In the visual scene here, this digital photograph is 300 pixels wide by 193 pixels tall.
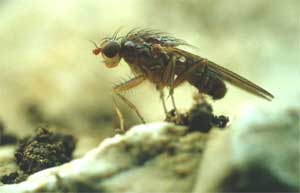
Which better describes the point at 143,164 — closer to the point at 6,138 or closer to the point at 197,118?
the point at 197,118

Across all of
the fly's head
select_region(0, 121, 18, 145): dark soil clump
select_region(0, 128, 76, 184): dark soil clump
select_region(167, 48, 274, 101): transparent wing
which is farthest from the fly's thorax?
select_region(0, 121, 18, 145): dark soil clump

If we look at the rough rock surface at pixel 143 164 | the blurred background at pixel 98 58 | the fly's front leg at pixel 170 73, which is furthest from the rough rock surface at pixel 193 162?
the blurred background at pixel 98 58

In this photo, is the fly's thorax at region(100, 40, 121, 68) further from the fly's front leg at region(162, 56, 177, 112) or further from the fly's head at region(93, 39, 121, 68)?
the fly's front leg at region(162, 56, 177, 112)

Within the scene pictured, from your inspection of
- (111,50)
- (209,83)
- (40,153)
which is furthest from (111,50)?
(40,153)

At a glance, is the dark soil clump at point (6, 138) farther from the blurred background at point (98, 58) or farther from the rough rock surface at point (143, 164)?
the rough rock surface at point (143, 164)

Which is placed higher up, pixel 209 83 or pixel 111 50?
pixel 111 50

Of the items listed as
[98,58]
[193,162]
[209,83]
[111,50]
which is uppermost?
[98,58]

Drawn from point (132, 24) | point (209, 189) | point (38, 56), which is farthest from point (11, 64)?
point (209, 189)
